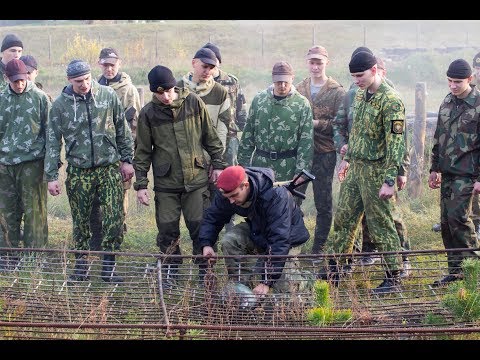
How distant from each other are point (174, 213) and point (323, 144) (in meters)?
2.10

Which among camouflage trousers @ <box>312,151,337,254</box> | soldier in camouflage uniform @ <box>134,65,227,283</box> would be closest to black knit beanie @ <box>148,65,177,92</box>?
soldier in camouflage uniform @ <box>134,65,227,283</box>

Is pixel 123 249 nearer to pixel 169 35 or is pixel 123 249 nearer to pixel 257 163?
pixel 257 163

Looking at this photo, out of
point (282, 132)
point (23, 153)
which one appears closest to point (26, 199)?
point (23, 153)

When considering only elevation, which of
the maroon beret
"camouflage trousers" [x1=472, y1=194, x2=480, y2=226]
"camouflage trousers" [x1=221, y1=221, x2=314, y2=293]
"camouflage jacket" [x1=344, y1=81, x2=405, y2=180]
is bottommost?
"camouflage trousers" [x1=221, y1=221, x2=314, y2=293]

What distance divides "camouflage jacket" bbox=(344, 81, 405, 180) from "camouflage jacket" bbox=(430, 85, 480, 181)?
65cm

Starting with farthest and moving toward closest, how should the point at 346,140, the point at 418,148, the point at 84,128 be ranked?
the point at 418,148
the point at 346,140
the point at 84,128

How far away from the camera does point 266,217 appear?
675 cm

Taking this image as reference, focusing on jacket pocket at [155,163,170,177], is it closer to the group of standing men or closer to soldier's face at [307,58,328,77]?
the group of standing men

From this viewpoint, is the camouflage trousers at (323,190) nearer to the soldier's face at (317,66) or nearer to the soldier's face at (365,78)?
the soldier's face at (317,66)

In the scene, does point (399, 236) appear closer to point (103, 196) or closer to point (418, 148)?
point (103, 196)

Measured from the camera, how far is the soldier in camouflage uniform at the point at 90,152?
7840 millimetres

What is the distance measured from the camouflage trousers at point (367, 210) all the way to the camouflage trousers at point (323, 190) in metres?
1.30

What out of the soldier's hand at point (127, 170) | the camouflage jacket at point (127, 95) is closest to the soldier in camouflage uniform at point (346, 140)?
the soldier's hand at point (127, 170)

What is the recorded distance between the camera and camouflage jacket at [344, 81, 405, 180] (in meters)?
7.13
